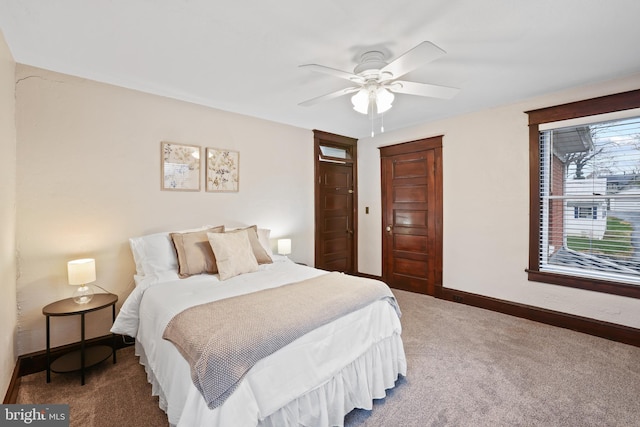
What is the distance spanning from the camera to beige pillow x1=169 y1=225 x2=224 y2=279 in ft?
8.23

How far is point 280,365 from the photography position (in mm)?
1446

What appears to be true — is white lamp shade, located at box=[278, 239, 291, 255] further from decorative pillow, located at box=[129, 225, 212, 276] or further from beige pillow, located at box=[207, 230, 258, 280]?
decorative pillow, located at box=[129, 225, 212, 276]

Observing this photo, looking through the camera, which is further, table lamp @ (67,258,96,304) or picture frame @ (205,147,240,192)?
picture frame @ (205,147,240,192)

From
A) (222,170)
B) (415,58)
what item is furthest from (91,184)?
(415,58)

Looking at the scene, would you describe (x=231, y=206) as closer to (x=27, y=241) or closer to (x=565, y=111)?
(x=27, y=241)

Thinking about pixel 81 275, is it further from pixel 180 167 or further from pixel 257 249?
pixel 257 249

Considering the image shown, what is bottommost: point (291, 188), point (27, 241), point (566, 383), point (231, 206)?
point (566, 383)

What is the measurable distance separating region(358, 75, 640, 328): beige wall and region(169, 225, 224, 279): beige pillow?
3048 millimetres

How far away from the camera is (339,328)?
1.76m

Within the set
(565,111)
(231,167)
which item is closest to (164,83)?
(231,167)

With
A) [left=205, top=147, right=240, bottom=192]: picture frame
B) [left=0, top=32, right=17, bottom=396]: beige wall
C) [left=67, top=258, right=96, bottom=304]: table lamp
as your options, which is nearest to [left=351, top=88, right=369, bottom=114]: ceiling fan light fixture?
[left=205, top=147, right=240, bottom=192]: picture frame

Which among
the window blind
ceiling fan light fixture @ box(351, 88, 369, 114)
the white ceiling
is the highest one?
the white ceiling

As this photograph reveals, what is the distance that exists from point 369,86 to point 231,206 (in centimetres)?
214

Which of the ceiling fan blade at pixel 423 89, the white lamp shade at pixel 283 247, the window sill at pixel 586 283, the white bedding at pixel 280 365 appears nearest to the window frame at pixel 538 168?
the window sill at pixel 586 283
